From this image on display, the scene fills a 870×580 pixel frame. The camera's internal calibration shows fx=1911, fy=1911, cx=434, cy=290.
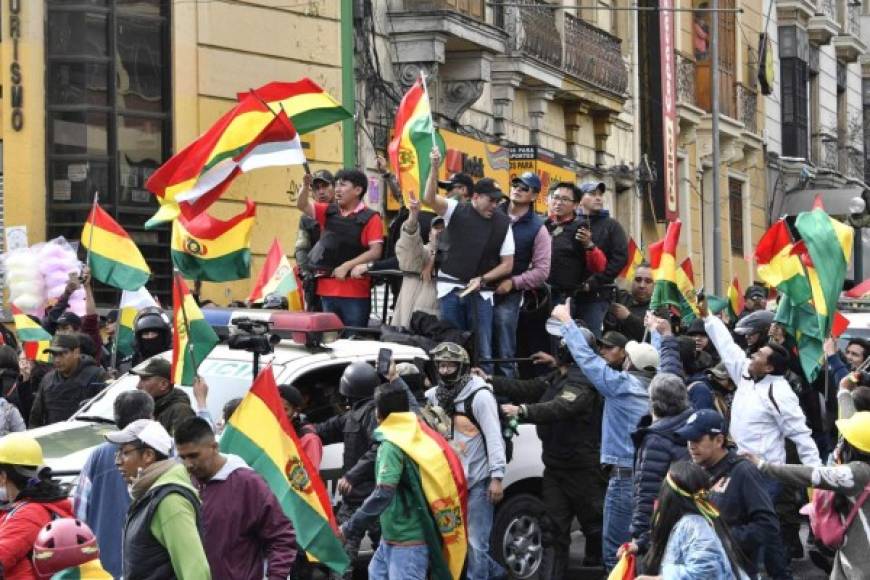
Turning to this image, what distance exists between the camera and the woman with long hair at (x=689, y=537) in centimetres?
793

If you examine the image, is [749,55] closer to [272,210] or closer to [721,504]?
[272,210]

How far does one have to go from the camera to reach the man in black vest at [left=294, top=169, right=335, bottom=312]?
13.7 meters

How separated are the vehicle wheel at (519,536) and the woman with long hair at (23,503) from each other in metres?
4.44

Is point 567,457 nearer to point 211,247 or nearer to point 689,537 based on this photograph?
point 211,247

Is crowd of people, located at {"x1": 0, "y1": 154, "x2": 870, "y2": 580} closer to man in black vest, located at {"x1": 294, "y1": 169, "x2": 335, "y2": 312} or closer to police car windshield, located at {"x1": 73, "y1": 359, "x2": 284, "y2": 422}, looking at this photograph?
man in black vest, located at {"x1": 294, "y1": 169, "x2": 335, "y2": 312}

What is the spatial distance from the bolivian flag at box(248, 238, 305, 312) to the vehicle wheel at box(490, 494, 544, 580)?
2.86 m

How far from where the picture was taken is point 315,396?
1171cm

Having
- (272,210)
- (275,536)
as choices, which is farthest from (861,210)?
(275,536)

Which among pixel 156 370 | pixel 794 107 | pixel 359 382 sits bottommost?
pixel 359 382

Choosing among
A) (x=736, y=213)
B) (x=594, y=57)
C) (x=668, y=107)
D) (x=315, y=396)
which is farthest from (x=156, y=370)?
(x=736, y=213)

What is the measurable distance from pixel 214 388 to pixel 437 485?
6.32 feet

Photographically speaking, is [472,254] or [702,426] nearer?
[702,426]

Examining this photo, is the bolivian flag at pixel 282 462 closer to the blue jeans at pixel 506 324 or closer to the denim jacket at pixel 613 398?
the denim jacket at pixel 613 398

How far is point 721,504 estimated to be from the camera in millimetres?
9383
